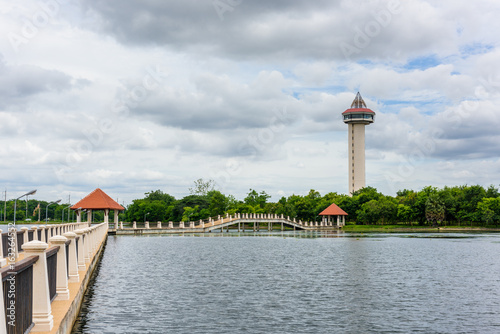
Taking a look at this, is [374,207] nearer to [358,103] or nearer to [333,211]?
[333,211]

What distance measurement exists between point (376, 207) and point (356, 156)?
46.0 m

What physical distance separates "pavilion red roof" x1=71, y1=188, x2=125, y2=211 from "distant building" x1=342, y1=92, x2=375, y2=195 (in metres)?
92.9

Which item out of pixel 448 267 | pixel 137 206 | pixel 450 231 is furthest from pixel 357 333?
pixel 137 206

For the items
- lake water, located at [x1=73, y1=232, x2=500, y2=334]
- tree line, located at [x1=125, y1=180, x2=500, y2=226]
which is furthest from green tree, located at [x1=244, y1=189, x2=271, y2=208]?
lake water, located at [x1=73, y1=232, x2=500, y2=334]

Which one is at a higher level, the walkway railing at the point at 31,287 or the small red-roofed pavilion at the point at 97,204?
the small red-roofed pavilion at the point at 97,204

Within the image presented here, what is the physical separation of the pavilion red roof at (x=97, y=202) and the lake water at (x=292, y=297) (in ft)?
128

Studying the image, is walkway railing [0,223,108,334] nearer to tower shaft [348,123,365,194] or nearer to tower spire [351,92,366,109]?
tower shaft [348,123,365,194]

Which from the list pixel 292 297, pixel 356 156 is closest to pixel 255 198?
pixel 356 156

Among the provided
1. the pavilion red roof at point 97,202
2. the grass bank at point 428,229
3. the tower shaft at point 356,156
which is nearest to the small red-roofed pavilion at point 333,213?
the grass bank at point 428,229

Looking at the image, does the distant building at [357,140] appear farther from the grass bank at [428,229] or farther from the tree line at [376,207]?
the grass bank at [428,229]

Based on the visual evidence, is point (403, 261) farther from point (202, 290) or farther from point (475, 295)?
point (202, 290)

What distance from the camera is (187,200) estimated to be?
449 ft

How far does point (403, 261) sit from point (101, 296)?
897 inches

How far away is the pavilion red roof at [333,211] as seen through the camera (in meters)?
113
